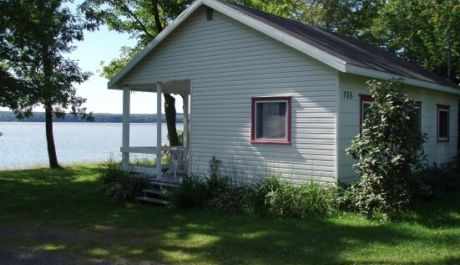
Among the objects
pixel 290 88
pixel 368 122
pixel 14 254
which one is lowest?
pixel 14 254

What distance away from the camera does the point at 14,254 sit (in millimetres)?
8750

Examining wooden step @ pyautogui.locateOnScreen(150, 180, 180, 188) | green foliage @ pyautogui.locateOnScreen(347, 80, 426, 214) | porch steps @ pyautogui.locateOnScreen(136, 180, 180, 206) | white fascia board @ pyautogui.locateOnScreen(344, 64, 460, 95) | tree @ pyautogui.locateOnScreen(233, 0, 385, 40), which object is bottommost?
porch steps @ pyautogui.locateOnScreen(136, 180, 180, 206)

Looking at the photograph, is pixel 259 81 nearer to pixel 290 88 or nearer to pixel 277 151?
pixel 290 88

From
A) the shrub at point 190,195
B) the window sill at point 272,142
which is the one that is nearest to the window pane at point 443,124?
the window sill at point 272,142

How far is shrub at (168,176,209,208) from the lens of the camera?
12.5 m

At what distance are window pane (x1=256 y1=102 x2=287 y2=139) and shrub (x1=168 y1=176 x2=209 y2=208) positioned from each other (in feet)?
6.13

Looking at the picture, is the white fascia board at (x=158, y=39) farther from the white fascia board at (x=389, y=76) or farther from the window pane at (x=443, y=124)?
the window pane at (x=443, y=124)

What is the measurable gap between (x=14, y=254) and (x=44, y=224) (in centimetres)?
270

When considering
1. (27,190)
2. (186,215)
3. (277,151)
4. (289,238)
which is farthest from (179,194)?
(27,190)

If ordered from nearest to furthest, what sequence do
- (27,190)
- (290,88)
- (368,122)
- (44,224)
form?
(368,122), (44,224), (290,88), (27,190)

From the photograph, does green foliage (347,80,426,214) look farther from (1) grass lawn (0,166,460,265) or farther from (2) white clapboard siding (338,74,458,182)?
(2) white clapboard siding (338,74,458,182)

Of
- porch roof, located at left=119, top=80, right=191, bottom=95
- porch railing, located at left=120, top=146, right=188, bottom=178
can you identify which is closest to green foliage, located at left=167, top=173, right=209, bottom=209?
porch railing, located at left=120, top=146, right=188, bottom=178

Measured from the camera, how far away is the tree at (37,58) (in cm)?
1623

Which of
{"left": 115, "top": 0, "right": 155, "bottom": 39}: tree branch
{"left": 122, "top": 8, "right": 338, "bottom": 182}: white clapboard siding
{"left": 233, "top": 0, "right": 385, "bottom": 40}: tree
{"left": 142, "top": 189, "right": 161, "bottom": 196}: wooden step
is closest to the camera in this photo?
{"left": 122, "top": 8, "right": 338, "bottom": 182}: white clapboard siding
